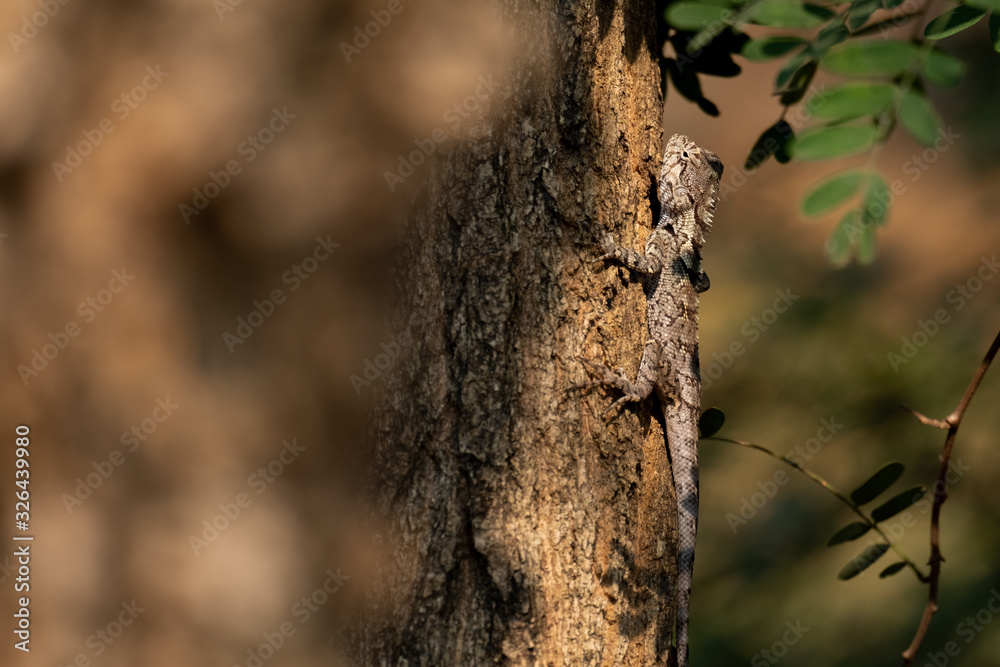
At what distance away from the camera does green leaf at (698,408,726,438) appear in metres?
2.94

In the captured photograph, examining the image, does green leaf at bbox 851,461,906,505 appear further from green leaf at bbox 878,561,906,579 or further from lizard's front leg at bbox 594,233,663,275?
lizard's front leg at bbox 594,233,663,275

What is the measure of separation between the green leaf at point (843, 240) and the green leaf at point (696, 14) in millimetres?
797

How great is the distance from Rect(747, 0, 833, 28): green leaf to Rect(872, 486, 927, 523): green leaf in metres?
1.72

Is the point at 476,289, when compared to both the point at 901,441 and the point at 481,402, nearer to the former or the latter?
the point at 481,402

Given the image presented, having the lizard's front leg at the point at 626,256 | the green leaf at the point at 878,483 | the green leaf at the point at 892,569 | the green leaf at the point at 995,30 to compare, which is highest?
the green leaf at the point at 995,30

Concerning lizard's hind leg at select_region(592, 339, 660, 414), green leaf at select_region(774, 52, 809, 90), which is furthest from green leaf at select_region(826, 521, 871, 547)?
green leaf at select_region(774, 52, 809, 90)

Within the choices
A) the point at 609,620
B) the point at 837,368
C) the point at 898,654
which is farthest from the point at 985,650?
the point at 609,620

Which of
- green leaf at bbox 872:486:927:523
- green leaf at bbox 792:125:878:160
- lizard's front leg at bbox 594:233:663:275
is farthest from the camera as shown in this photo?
green leaf at bbox 872:486:927:523

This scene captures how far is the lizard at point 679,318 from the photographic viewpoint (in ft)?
7.99

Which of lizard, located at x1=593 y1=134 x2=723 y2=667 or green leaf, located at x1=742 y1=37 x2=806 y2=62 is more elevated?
green leaf, located at x1=742 y1=37 x2=806 y2=62

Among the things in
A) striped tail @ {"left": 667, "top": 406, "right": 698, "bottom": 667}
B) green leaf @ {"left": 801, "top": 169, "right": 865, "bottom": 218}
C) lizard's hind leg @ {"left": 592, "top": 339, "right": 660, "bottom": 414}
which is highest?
green leaf @ {"left": 801, "top": 169, "right": 865, "bottom": 218}

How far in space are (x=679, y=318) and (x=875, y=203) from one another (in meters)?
2.07

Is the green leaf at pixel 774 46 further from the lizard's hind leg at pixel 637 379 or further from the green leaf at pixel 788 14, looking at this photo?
the lizard's hind leg at pixel 637 379

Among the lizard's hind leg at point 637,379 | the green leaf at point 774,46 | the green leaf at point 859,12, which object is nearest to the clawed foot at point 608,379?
the lizard's hind leg at point 637,379
